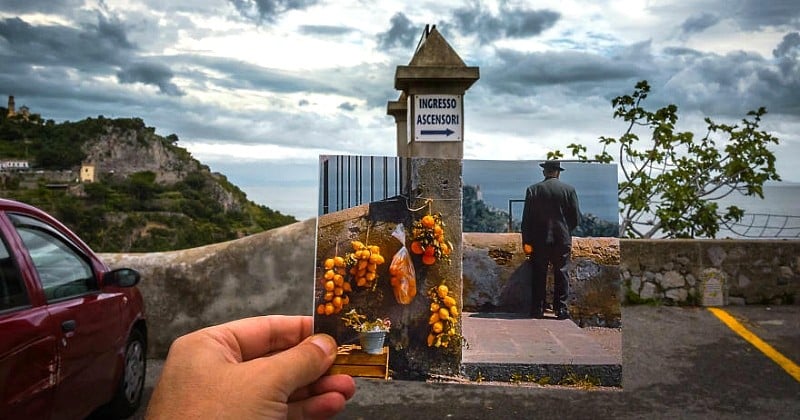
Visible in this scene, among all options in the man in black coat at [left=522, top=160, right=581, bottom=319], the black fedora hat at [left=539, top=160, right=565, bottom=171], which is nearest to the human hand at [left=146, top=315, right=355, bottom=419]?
the man in black coat at [left=522, top=160, right=581, bottom=319]

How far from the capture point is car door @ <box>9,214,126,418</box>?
3664 mm

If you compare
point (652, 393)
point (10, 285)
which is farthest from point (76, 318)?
point (652, 393)

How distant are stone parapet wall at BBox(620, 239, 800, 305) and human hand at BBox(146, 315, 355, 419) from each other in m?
7.02

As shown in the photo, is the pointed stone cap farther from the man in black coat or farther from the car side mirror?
the man in black coat

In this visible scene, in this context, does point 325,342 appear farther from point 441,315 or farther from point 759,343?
point 759,343

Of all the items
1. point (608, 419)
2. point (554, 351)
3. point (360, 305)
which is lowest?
point (608, 419)

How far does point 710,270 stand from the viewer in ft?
27.6

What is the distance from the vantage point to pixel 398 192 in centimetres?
193

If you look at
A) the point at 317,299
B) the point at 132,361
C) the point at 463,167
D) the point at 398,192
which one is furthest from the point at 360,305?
the point at 132,361

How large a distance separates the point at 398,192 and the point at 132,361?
3.57m

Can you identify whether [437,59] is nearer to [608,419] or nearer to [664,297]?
[608,419]

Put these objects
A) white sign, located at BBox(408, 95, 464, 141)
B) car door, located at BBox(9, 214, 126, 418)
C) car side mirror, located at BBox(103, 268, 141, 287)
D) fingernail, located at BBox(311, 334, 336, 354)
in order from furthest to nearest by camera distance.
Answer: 1. white sign, located at BBox(408, 95, 464, 141)
2. car side mirror, located at BBox(103, 268, 141, 287)
3. car door, located at BBox(9, 214, 126, 418)
4. fingernail, located at BBox(311, 334, 336, 354)

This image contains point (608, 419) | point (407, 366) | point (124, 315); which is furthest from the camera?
point (608, 419)

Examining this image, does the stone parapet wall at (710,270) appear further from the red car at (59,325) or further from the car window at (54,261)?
the car window at (54,261)
